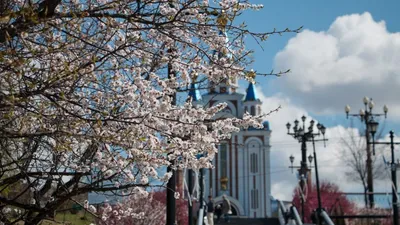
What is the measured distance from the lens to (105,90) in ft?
23.2

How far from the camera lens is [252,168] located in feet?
228

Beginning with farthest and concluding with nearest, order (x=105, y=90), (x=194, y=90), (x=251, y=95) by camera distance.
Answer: (x=251, y=95) → (x=194, y=90) → (x=105, y=90)

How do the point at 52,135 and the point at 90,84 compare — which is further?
the point at 90,84

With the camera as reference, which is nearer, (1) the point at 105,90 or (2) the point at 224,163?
(1) the point at 105,90

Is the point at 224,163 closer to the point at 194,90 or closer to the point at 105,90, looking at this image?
the point at 194,90

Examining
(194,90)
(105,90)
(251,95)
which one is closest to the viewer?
(105,90)

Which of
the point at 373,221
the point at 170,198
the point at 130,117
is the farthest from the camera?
the point at 373,221

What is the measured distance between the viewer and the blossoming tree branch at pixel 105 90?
612cm

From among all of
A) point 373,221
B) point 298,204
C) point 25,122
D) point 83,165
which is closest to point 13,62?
point 25,122

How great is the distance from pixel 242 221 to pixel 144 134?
32032 mm

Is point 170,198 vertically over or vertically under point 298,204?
under

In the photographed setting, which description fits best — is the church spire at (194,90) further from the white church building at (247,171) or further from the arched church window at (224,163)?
the arched church window at (224,163)

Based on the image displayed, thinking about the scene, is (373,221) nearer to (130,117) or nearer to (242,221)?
(242,221)

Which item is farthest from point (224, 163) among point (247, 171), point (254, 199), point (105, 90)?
point (105, 90)
